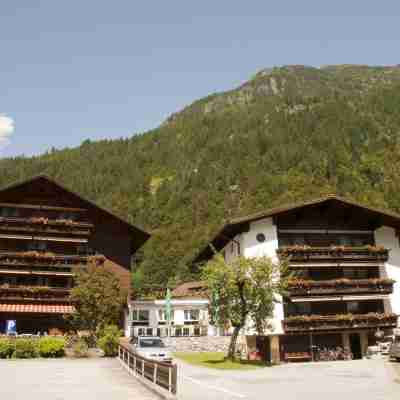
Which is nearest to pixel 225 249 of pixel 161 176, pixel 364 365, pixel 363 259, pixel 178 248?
pixel 363 259

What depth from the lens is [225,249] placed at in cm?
5162

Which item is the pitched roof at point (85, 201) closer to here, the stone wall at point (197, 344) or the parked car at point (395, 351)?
the stone wall at point (197, 344)

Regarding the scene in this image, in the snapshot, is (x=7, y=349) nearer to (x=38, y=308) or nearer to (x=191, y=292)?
(x=38, y=308)

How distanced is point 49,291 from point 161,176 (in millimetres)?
133389

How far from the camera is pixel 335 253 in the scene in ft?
143

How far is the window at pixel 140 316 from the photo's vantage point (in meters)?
49.9

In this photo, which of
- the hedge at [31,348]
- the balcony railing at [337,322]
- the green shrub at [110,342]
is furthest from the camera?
the balcony railing at [337,322]

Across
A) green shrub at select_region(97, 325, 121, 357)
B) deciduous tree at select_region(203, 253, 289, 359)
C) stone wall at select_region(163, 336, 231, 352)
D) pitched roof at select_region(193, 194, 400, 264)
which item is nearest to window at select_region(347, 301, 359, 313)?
pitched roof at select_region(193, 194, 400, 264)

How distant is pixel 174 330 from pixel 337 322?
53.7ft

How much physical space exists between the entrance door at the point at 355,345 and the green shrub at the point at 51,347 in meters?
23.8

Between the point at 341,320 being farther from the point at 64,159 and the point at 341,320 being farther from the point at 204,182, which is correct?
the point at 64,159

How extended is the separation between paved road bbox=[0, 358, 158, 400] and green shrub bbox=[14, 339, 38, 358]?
3.33 metres

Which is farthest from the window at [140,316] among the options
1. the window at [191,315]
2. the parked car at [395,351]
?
the parked car at [395,351]

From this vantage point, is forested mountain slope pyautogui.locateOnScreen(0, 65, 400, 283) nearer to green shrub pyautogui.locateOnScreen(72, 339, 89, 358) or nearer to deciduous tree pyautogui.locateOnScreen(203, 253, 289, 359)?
deciduous tree pyautogui.locateOnScreen(203, 253, 289, 359)
